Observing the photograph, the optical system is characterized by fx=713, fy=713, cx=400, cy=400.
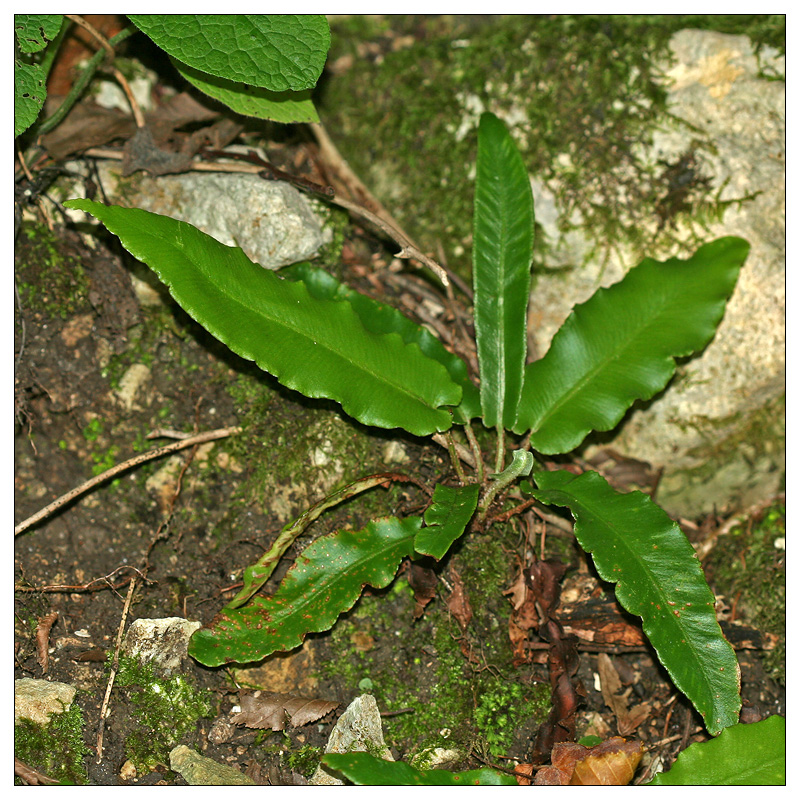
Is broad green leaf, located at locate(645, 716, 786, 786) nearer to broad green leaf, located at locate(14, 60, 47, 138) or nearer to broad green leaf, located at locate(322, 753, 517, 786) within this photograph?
broad green leaf, located at locate(322, 753, 517, 786)

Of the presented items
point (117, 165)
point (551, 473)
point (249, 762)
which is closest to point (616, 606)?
point (551, 473)

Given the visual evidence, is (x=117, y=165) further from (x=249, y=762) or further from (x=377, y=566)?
(x=249, y=762)

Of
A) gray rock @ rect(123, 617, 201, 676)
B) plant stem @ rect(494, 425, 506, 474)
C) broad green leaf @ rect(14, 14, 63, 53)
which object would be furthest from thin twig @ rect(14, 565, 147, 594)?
broad green leaf @ rect(14, 14, 63, 53)

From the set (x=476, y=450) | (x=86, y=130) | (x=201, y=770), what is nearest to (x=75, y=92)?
(x=86, y=130)

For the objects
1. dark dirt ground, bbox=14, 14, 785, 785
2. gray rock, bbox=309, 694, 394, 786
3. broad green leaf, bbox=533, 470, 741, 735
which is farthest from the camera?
dark dirt ground, bbox=14, 14, 785, 785

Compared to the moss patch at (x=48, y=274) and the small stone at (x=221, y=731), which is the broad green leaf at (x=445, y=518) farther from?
the moss patch at (x=48, y=274)

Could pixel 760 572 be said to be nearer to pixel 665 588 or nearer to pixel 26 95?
pixel 665 588
